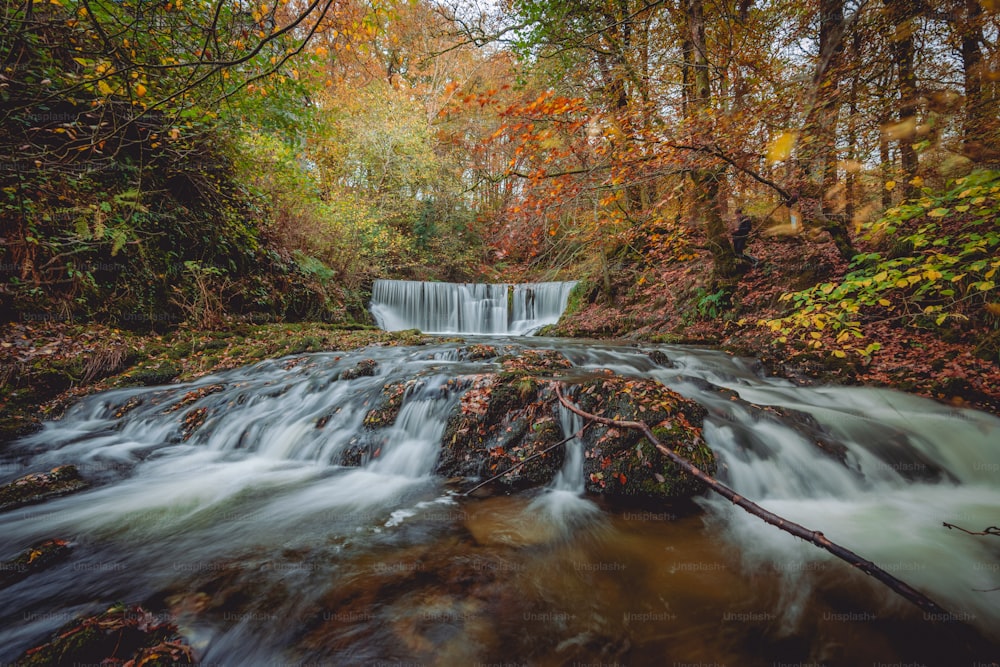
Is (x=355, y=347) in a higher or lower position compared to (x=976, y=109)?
lower

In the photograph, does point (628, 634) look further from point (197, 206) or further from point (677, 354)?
point (197, 206)

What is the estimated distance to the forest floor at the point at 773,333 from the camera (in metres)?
4.55

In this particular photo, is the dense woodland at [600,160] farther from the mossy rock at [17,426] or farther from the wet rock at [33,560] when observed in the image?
the wet rock at [33,560]

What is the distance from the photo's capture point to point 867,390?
4.80m

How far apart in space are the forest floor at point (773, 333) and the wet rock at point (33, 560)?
20.4ft

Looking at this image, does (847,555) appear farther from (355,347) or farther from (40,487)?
(355,347)

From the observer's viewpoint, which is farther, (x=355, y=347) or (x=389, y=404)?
(x=355, y=347)

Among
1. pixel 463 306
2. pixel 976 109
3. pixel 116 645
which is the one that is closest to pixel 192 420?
pixel 116 645

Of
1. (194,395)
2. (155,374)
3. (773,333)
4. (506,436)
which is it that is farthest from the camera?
(773,333)

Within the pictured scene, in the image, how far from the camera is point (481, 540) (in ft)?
8.56

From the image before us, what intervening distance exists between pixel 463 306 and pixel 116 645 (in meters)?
13.6

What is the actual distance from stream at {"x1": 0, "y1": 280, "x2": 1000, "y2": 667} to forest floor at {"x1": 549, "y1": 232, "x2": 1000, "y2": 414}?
0.55 meters

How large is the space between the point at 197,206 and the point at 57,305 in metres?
3.29

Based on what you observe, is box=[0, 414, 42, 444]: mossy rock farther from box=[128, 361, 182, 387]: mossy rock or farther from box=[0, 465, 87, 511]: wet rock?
box=[0, 465, 87, 511]: wet rock
